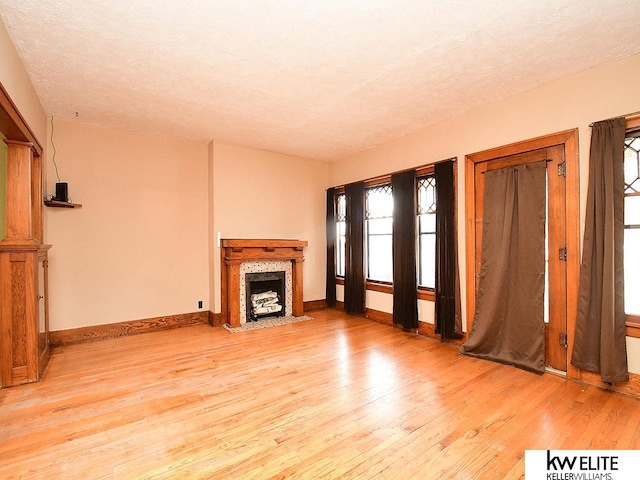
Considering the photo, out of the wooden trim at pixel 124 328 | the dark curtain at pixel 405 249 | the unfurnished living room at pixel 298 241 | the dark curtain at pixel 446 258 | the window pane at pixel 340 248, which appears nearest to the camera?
the unfurnished living room at pixel 298 241

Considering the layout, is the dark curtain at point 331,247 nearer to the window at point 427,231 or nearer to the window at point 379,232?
the window at point 379,232

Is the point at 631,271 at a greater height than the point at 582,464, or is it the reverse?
the point at 631,271

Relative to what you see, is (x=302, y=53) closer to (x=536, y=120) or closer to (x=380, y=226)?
(x=536, y=120)

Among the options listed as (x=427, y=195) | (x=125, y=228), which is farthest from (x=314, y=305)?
(x=125, y=228)

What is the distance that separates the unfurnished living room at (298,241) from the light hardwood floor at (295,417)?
0.02 meters

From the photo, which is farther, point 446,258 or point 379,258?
point 379,258

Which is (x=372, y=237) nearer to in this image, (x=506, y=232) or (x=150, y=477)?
(x=506, y=232)

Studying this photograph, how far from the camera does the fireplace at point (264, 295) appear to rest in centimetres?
491

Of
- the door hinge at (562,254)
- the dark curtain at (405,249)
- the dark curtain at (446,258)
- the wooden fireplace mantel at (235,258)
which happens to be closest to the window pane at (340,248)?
the wooden fireplace mantel at (235,258)

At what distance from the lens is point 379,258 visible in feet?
16.4

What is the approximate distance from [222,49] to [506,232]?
10.4 ft

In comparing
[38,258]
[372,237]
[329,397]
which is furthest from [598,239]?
[38,258]

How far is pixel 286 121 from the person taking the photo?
3912 mm

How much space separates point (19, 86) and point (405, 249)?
14.2 feet
